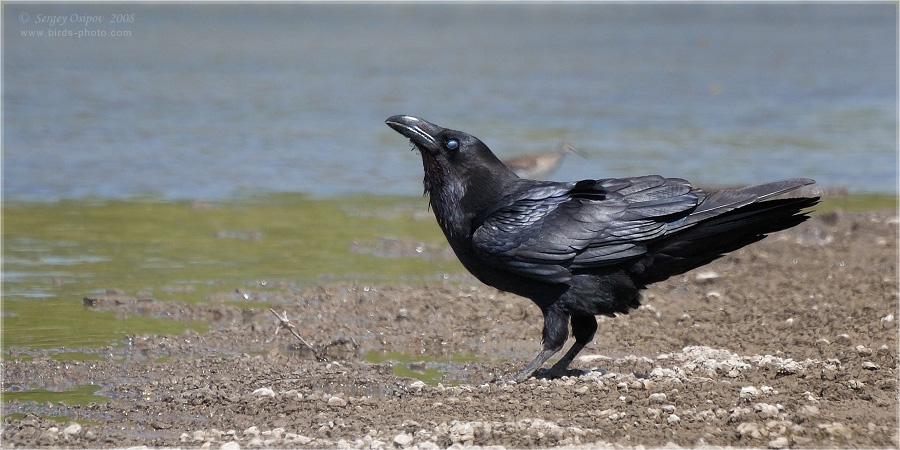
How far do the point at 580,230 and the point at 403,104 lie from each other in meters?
15.7

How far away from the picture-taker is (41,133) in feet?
57.3

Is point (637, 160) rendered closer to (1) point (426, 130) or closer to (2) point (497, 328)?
(2) point (497, 328)

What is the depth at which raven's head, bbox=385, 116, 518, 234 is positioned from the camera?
21.2ft

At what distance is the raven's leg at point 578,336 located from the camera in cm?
647

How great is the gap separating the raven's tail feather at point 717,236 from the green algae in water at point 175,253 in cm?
331

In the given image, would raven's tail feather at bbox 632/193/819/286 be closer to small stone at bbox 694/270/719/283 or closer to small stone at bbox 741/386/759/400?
small stone at bbox 741/386/759/400

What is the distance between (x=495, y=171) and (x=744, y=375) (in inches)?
73.0

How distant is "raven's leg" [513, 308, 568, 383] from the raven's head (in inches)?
31.0

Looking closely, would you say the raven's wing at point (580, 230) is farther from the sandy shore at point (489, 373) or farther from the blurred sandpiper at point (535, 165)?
the blurred sandpiper at point (535, 165)

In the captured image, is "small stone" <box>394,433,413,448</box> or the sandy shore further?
the sandy shore

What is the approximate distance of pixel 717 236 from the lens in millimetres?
6074

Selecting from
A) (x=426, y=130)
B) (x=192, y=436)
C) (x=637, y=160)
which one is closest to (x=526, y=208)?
(x=426, y=130)

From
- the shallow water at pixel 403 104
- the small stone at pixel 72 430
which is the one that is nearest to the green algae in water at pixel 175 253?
the shallow water at pixel 403 104

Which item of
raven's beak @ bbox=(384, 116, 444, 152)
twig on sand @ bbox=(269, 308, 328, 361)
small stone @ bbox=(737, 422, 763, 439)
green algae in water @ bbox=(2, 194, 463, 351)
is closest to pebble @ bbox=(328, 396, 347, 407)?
twig on sand @ bbox=(269, 308, 328, 361)
